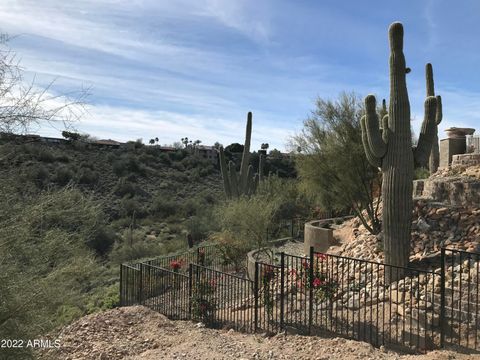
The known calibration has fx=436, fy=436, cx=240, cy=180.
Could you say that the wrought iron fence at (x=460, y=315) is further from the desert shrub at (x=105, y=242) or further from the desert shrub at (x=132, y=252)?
the desert shrub at (x=105, y=242)

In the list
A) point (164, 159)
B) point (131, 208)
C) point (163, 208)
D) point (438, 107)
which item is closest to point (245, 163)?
point (438, 107)

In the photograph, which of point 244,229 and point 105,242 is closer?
point 244,229

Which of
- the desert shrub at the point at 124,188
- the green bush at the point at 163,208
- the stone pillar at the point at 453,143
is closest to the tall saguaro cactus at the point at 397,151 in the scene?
the stone pillar at the point at 453,143

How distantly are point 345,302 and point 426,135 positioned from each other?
4192 millimetres

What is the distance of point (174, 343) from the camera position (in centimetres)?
762

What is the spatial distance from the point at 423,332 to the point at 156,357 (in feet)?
13.3

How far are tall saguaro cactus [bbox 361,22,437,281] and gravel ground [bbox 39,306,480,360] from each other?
2726 mm

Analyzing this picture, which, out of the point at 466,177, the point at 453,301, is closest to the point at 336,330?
the point at 453,301

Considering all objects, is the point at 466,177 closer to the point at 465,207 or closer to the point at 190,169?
the point at 465,207

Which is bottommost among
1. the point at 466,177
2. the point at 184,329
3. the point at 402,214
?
the point at 184,329

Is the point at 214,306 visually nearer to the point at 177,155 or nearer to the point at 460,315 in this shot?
the point at 460,315

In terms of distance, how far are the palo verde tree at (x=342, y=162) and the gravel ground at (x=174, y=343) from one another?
6478 mm

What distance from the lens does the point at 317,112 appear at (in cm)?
1455

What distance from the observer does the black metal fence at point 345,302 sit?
622 cm
